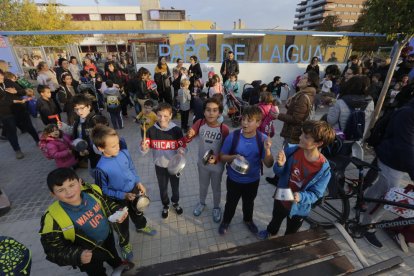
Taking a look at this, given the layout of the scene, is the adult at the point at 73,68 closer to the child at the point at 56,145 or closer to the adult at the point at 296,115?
the child at the point at 56,145

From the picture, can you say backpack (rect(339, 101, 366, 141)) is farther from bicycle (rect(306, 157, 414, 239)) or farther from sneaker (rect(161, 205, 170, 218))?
sneaker (rect(161, 205, 170, 218))

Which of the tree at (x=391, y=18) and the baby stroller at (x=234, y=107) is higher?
the tree at (x=391, y=18)

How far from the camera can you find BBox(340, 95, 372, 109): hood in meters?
3.24

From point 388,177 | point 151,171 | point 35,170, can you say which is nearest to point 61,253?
point 151,171

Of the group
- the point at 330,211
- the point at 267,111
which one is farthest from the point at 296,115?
the point at 330,211

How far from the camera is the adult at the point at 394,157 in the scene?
2523 mm

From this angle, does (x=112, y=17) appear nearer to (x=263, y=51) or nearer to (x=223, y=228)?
(x=263, y=51)

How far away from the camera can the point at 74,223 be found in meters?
1.72

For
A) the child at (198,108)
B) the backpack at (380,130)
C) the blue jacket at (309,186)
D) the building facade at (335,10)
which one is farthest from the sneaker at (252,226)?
→ the building facade at (335,10)

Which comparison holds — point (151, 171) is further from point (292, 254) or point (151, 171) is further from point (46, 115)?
point (292, 254)

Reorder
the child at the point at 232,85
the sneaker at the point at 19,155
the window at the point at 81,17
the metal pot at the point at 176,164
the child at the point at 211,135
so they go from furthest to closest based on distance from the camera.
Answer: the window at the point at 81,17
the child at the point at 232,85
the sneaker at the point at 19,155
the child at the point at 211,135
the metal pot at the point at 176,164

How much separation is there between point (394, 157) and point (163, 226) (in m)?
3.36

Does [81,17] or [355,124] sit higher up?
[81,17]

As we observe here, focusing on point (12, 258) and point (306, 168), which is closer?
point (12, 258)
